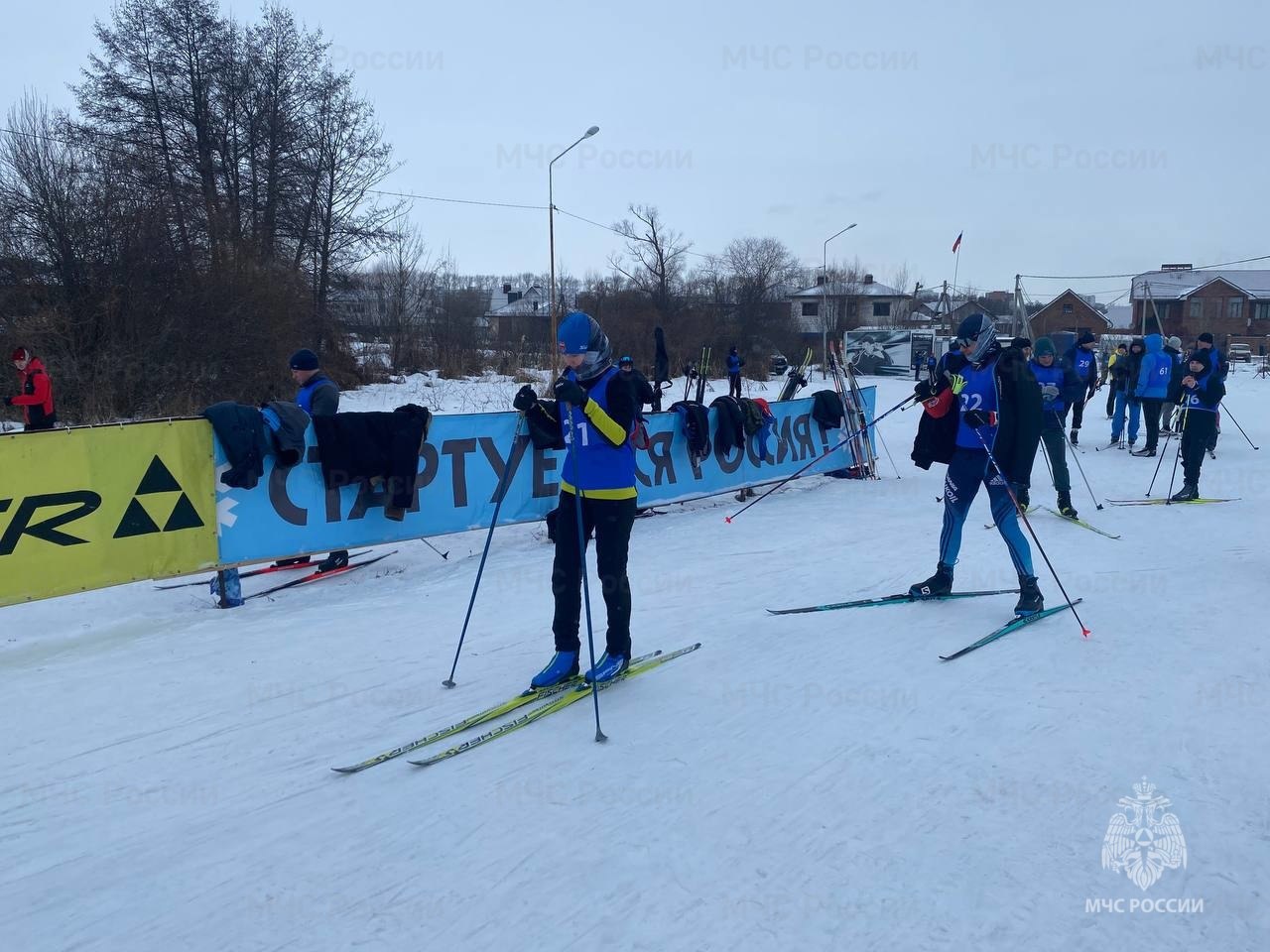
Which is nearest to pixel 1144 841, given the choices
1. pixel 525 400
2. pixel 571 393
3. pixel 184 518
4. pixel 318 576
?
pixel 571 393

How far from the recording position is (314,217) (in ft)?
84.1

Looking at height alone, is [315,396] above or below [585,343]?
below

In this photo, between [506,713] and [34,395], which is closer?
[506,713]

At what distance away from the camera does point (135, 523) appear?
609 cm

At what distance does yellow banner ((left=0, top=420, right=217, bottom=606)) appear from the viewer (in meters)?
5.59

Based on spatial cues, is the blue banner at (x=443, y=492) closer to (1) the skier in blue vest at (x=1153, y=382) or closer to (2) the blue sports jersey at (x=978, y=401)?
(2) the blue sports jersey at (x=978, y=401)

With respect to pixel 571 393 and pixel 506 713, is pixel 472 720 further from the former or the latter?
pixel 571 393

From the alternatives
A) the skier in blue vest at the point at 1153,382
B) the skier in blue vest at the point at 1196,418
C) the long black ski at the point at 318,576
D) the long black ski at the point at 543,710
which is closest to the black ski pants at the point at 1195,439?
the skier in blue vest at the point at 1196,418

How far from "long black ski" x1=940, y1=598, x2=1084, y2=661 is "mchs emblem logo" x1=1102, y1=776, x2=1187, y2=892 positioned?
173 centimetres

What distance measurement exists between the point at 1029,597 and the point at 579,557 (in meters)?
3.28

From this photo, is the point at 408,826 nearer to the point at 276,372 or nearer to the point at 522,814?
the point at 522,814

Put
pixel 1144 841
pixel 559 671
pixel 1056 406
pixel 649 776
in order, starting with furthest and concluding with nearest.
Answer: pixel 1056 406, pixel 559 671, pixel 649 776, pixel 1144 841

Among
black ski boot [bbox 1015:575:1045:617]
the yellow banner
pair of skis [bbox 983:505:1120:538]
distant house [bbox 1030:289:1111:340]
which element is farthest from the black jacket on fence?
distant house [bbox 1030:289:1111:340]

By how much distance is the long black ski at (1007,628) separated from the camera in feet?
17.1
